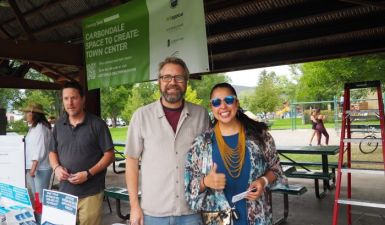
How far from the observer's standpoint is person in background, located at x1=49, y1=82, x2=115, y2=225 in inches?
108

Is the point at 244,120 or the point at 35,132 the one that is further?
the point at 35,132

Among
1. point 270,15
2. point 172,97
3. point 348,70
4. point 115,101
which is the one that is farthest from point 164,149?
point 115,101

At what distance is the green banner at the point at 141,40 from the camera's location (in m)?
3.53

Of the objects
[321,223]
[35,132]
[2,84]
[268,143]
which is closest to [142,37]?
[35,132]

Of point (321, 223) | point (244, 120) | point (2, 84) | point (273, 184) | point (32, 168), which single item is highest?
point (2, 84)

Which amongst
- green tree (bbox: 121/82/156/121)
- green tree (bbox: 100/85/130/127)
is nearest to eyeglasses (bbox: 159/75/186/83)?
green tree (bbox: 121/82/156/121)

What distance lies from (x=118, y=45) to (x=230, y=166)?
3.05 m

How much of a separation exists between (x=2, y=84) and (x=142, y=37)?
4848mm

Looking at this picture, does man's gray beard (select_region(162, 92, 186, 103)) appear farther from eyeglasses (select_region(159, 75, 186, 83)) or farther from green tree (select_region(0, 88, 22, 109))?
green tree (select_region(0, 88, 22, 109))

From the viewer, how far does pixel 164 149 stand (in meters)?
2.14

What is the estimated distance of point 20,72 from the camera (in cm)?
817

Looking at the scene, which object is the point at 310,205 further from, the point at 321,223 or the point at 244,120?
the point at 244,120

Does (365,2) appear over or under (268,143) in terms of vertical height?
over

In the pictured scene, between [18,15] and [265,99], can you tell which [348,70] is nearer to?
[18,15]
